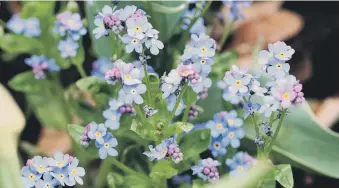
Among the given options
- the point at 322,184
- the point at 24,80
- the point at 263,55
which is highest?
the point at 263,55

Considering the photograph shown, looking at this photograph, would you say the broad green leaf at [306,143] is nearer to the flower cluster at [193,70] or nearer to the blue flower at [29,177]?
the flower cluster at [193,70]

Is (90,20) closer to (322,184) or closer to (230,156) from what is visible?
(230,156)

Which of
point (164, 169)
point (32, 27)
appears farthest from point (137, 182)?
point (32, 27)

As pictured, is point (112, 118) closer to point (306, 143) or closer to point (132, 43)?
point (132, 43)

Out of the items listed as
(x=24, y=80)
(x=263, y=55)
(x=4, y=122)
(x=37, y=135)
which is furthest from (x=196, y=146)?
(x=37, y=135)

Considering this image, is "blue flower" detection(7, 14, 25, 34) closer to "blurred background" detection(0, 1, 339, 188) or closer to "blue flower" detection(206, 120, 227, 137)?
"blurred background" detection(0, 1, 339, 188)

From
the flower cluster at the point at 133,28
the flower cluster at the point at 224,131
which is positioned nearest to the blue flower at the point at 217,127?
the flower cluster at the point at 224,131
